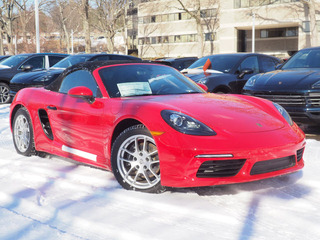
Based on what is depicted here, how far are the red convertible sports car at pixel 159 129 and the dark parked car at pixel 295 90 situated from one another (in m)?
2.25

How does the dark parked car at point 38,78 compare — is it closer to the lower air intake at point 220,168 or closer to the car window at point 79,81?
the car window at point 79,81

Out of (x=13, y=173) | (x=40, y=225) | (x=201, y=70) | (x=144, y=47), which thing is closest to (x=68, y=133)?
(x=13, y=173)

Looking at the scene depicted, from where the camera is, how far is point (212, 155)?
348 cm

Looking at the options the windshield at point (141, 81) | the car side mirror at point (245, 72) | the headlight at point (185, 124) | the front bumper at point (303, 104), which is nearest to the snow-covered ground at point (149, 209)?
the headlight at point (185, 124)

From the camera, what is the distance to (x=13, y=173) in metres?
4.59

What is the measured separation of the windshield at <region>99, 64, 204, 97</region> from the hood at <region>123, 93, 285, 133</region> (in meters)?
0.26

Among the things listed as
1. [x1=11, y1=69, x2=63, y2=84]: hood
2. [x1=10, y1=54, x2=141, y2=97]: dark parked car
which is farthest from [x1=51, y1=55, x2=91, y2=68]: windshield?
[x1=11, y1=69, x2=63, y2=84]: hood

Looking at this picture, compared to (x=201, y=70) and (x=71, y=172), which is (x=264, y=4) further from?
(x=71, y=172)

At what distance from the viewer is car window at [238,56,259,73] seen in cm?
970

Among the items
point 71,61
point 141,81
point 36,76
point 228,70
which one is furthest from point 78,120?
point 71,61

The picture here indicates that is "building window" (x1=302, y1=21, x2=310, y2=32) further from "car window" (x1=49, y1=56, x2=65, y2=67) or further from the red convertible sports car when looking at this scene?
the red convertible sports car

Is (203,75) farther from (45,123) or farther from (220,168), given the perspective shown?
(220,168)

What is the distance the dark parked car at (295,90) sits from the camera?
662 cm

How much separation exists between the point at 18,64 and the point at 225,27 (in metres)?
42.7
